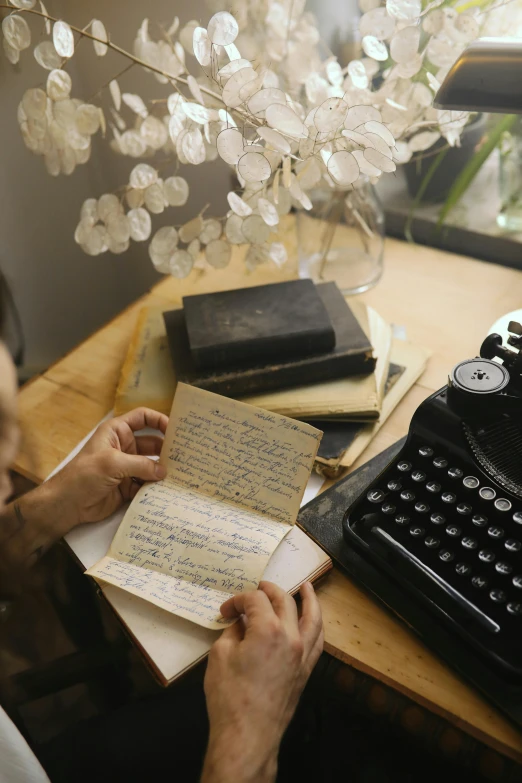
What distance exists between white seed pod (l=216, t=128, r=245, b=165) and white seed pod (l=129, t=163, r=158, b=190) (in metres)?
0.20

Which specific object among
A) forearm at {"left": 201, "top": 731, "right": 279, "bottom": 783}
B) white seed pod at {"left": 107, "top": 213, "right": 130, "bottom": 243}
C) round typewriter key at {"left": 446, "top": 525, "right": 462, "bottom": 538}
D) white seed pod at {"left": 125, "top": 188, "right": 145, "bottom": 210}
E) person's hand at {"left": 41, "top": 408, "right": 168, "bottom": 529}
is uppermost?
white seed pod at {"left": 125, "top": 188, "right": 145, "bottom": 210}

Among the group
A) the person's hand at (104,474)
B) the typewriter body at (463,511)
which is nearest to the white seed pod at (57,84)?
the person's hand at (104,474)

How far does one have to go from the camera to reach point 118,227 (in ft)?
3.25

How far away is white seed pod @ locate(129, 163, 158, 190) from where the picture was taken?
0.96 m

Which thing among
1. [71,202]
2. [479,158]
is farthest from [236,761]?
[71,202]

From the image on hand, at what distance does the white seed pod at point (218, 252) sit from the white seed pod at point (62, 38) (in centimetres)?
34

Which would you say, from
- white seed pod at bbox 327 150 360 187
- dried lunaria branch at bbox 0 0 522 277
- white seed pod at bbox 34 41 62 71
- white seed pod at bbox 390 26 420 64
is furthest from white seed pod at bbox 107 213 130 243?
white seed pod at bbox 390 26 420 64

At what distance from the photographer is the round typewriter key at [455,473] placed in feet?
2.55

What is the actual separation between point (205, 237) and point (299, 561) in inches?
21.1

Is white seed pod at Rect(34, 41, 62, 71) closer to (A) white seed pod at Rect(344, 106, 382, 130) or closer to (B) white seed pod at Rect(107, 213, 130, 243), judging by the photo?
(B) white seed pod at Rect(107, 213, 130, 243)

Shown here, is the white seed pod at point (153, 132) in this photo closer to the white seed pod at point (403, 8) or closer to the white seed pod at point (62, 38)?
the white seed pod at point (62, 38)

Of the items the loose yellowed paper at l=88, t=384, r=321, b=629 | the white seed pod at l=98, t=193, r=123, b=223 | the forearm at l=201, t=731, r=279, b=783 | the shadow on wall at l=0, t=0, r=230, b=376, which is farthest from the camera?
the shadow on wall at l=0, t=0, r=230, b=376

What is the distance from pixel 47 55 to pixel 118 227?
0.84 feet

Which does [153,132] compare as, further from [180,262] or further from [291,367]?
[291,367]
